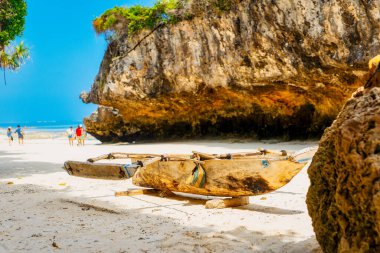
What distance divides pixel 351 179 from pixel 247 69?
1333cm

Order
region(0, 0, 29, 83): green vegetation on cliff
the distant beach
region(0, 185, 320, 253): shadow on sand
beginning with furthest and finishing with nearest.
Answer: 1. the distant beach
2. region(0, 0, 29, 83): green vegetation on cliff
3. region(0, 185, 320, 253): shadow on sand

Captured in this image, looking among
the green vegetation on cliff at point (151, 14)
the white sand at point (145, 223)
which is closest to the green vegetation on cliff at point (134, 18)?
the green vegetation on cliff at point (151, 14)

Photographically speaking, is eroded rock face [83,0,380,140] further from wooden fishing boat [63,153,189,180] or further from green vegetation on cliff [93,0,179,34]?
wooden fishing boat [63,153,189,180]

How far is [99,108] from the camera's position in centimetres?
2386

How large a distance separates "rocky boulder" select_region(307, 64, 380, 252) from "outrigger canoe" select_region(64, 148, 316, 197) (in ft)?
6.01

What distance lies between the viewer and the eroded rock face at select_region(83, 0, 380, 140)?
1296cm

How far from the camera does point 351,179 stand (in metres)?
2.31

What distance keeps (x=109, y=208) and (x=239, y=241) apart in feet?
7.36

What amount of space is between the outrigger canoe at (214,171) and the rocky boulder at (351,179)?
6.01 feet

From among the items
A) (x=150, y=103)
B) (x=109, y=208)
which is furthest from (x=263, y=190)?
(x=150, y=103)

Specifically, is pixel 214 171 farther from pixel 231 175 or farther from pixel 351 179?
pixel 351 179

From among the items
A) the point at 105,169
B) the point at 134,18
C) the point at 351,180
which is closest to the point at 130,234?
the point at 105,169

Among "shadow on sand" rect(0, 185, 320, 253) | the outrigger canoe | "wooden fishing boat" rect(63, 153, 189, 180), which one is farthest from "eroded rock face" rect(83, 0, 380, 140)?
"shadow on sand" rect(0, 185, 320, 253)

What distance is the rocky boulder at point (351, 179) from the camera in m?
2.12
